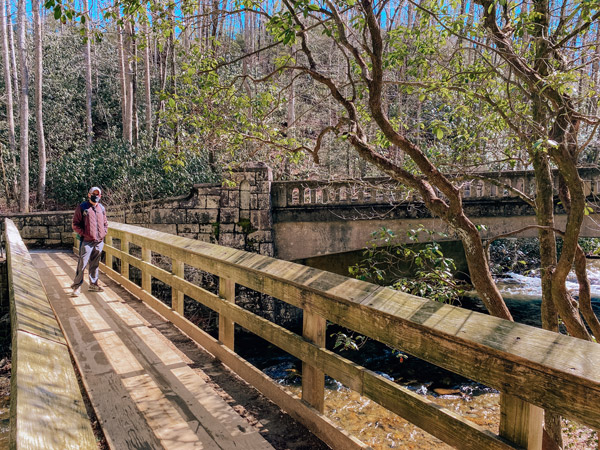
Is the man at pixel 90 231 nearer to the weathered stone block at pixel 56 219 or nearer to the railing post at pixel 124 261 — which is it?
the railing post at pixel 124 261

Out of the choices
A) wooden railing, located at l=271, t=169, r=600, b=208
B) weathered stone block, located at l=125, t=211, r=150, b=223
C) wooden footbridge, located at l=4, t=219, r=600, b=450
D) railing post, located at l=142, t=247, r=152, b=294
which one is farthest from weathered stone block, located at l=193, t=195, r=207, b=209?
wooden footbridge, located at l=4, t=219, r=600, b=450

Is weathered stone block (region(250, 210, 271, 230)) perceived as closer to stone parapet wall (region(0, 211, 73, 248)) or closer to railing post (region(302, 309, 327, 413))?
stone parapet wall (region(0, 211, 73, 248))

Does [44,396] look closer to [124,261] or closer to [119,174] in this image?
[124,261]

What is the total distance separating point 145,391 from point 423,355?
2032 mm

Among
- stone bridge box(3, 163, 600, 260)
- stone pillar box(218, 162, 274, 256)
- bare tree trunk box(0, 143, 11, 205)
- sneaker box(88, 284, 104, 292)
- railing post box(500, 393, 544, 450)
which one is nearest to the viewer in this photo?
railing post box(500, 393, 544, 450)

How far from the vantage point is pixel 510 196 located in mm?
11344

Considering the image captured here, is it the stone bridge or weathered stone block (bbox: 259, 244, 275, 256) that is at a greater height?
the stone bridge

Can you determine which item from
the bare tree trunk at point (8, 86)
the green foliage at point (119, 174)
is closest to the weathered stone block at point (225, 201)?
the green foliage at point (119, 174)

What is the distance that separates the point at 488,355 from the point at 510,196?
10.9 meters

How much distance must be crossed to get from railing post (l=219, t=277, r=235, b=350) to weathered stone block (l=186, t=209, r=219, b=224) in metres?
9.43

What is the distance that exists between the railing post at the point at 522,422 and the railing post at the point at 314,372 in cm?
107

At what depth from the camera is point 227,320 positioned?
11.6 feet

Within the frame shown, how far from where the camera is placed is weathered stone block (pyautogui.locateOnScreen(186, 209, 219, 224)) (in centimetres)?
1285

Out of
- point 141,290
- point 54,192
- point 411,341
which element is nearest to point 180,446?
point 411,341
